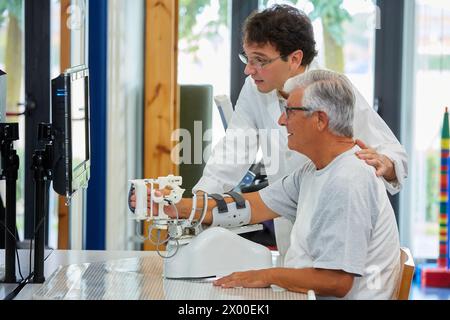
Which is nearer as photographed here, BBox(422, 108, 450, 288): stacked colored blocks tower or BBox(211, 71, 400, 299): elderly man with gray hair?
BBox(211, 71, 400, 299): elderly man with gray hair

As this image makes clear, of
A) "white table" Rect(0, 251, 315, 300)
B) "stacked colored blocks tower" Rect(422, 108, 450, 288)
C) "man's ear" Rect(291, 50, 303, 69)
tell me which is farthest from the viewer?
"stacked colored blocks tower" Rect(422, 108, 450, 288)

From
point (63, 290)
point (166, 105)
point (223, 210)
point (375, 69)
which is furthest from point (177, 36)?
point (63, 290)

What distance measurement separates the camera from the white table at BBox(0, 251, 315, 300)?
179 centimetres

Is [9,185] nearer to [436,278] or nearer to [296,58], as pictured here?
[296,58]

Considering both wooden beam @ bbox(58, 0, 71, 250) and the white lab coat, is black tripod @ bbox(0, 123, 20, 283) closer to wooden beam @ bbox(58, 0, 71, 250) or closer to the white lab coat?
the white lab coat

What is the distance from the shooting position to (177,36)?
4.28 m

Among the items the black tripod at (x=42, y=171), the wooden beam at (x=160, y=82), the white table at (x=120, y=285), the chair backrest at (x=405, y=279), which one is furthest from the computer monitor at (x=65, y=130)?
the wooden beam at (x=160, y=82)

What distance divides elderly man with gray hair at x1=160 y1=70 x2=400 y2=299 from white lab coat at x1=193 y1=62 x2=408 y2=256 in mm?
323

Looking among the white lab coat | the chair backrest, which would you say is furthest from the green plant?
→ the chair backrest

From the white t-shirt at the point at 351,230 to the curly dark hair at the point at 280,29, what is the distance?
524 mm

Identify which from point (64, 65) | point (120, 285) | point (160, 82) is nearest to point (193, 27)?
point (160, 82)

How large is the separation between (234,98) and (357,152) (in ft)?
7.97

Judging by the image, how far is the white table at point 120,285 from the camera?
5.87 feet

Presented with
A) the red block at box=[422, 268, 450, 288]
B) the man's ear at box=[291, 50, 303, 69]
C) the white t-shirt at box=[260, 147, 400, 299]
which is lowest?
the red block at box=[422, 268, 450, 288]
